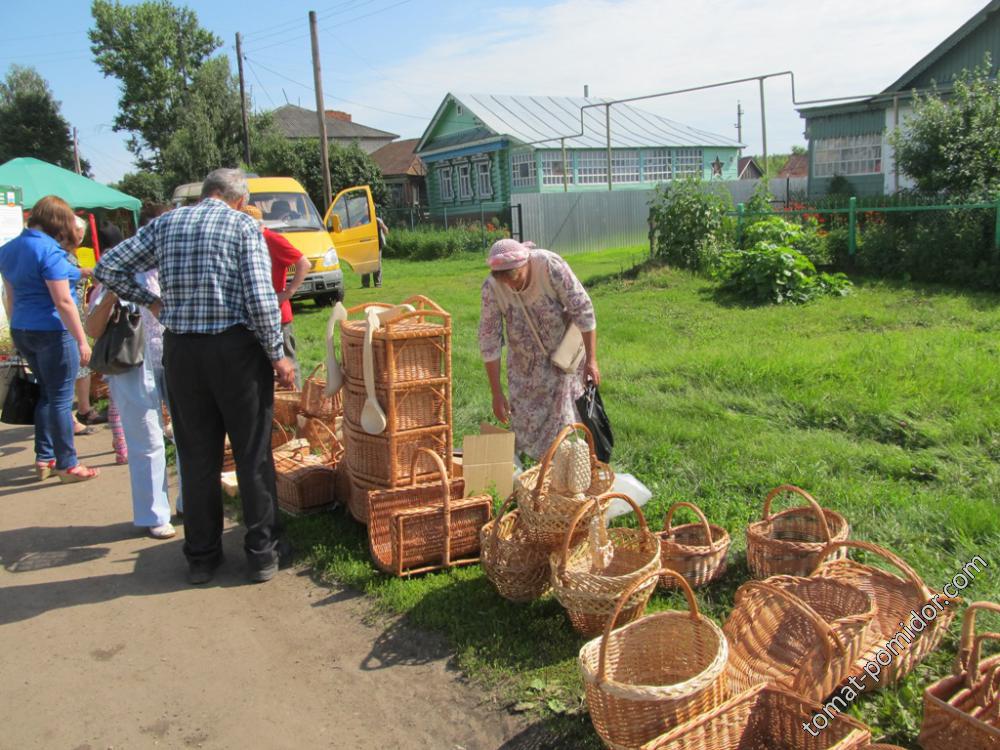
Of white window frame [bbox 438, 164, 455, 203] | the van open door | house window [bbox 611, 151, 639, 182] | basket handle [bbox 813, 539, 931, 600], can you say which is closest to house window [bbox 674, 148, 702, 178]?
house window [bbox 611, 151, 639, 182]

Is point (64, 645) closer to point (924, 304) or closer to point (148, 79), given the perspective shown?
point (924, 304)

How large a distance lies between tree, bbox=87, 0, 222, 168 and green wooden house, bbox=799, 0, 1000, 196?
37391 millimetres

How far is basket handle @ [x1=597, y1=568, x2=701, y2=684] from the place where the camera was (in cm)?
258

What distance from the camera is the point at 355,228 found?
53.5ft

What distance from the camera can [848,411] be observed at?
19.5 ft

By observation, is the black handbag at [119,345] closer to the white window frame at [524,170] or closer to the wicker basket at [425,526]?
the wicker basket at [425,526]

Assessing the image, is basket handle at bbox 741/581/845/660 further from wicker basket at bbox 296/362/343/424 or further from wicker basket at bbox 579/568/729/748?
wicker basket at bbox 296/362/343/424

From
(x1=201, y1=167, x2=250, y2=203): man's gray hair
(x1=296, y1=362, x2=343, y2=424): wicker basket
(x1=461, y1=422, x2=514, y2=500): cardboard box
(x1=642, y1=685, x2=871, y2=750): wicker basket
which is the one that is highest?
(x1=201, y1=167, x2=250, y2=203): man's gray hair

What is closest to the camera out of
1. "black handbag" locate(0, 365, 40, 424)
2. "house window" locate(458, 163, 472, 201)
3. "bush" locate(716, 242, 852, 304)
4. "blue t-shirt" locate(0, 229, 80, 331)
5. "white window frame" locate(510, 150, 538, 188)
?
"blue t-shirt" locate(0, 229, 80, 331)

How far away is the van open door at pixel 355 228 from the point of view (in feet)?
53.2

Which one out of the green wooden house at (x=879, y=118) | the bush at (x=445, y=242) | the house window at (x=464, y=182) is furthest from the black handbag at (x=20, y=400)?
the house window at (x=464, y=182)

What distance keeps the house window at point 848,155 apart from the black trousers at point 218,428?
22.6m

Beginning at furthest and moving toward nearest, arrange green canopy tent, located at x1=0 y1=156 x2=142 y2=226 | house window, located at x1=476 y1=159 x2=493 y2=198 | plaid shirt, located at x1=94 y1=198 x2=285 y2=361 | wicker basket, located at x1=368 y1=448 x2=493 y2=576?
1. house window, located at x1=476 y1=159 x2=493 y2=198
2. green canopy tent, located at x1=0 y1=156 x2=142 y2=226
3. wicker basket, located at x1=368 y1=448 x2=493 y2=576
4. plaid shirt, located at x1=94 y1=198 x2=285 y2=361

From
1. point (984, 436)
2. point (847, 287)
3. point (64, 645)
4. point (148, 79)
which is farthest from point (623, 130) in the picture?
point (64, 645)
